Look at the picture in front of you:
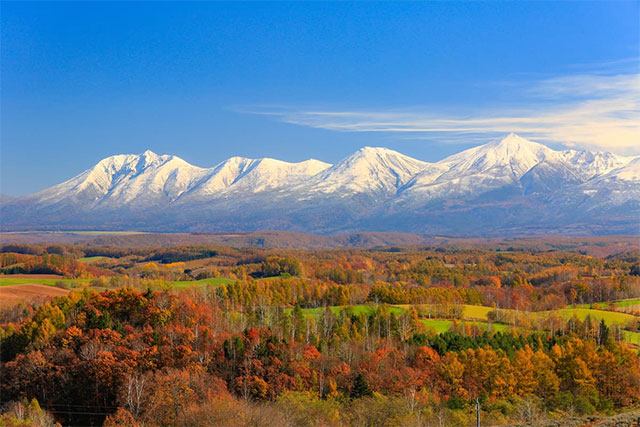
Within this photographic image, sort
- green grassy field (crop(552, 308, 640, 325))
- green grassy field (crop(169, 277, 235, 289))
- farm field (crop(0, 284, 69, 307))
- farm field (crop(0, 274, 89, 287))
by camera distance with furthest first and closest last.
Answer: green grassy field (crop(169, 277, 235, 289)) → farm field (crop(0, 274, 89, 287)) → farm field (crop(0, 284, 69, 307)) → green grassy field (crop(552, 308, 640, 325))

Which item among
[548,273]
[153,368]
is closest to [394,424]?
[153,368]

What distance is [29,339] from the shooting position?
57.6 meters

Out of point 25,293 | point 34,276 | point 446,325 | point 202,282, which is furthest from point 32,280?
point 446,325

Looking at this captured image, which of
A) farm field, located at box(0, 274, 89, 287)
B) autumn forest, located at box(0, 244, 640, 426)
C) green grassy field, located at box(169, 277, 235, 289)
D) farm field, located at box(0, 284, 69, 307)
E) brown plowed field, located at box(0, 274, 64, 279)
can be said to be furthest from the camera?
brown plowed field, located at box(0, 274, 64, 279)

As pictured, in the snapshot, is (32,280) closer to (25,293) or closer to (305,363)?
(25,293)

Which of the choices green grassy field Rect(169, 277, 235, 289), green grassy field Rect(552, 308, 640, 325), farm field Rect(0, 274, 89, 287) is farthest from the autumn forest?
green grassy field Rect(169, 277, 235, 289)

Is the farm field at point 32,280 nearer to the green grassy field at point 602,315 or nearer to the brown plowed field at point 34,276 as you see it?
the brown plowed field at point 34,276

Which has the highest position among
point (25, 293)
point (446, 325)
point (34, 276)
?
A: point (25, 293)

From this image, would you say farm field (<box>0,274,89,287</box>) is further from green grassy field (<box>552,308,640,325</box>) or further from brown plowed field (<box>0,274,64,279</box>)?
green grassy field (<box>552,308,640,325</box>)

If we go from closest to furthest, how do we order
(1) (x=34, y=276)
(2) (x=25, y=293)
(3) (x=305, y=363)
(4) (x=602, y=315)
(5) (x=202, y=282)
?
(3) (x=305, y=363)
(4) (x=602, y=315)
(2) (x=25, y=293)
(1) (x=34, y=276)
(5) (x=202, y=282)

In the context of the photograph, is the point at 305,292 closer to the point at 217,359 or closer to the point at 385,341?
the point at 385,341

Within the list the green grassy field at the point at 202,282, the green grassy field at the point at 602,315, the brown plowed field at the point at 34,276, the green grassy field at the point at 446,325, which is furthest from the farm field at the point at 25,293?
the green grassy field at the point at 602,315

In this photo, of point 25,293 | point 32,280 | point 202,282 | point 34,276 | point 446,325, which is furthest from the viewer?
point 202,282

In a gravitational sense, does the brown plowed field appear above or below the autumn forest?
above
